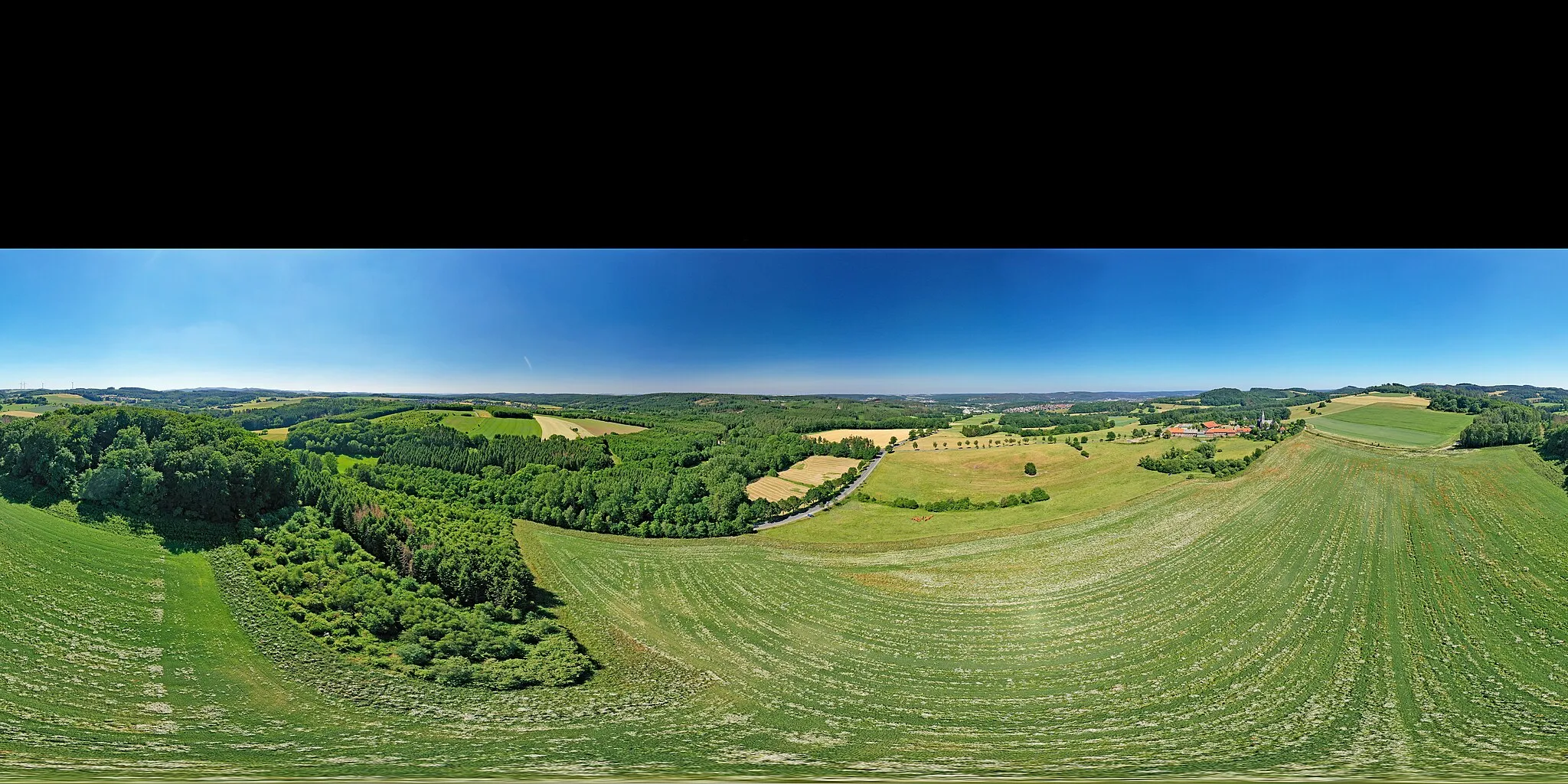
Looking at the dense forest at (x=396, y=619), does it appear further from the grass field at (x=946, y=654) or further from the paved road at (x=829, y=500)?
the paved road at (x=829, y=500)

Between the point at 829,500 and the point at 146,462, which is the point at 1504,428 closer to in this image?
the point at 829,500

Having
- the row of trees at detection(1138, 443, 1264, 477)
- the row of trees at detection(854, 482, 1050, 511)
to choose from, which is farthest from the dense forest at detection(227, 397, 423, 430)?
the row of trees at detection(1138, 443, 1264, 477)

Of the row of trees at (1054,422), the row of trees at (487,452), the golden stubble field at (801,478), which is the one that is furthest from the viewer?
the row of trees at (1054,422)

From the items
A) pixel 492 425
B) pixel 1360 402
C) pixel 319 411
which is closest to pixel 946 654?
pixel 492 425

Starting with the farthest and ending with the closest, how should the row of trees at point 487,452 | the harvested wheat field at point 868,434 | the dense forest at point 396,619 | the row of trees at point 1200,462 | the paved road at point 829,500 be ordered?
the harvested wheat field at point 868,434
the paved road at point 829,500
the row of trees at point 1200,462
the row of trees at point 487,452
the dense forest at point 396,619

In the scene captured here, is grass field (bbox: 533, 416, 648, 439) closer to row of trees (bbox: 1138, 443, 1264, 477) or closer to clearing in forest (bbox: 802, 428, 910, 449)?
clearing in forest (bbox: 802, 428, 910, 449)

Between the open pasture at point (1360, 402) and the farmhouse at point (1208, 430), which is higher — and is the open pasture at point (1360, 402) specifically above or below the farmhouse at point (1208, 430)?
above

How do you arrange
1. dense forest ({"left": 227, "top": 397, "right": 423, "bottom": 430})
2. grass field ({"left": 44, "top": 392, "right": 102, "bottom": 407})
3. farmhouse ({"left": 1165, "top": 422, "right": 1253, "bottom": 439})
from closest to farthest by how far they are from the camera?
grass field ({"left": 44, "top": 392, "right": 102, "bottom": 407}), dense forest ({"left": 227, "top": 397, "right": 423, "bottom": 430}), farmhouse ({"left": 1165, "top": 422, "right": 1253, "bottom": 439})

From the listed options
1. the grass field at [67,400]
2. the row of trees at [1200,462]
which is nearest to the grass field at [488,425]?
the grass field at [67,400]
